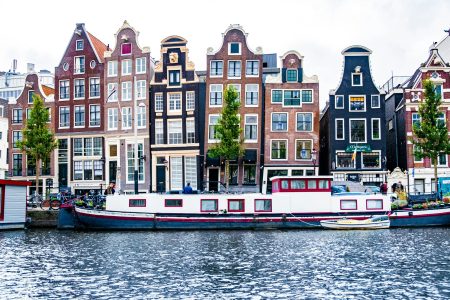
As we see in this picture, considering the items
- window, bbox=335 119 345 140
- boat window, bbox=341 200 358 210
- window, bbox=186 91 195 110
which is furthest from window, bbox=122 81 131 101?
boat window, bbox=341 200 358 210

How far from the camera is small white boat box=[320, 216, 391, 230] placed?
46281 millimetres

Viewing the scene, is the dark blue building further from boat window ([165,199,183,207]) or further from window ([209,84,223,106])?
boat window ([165,199,183,207])

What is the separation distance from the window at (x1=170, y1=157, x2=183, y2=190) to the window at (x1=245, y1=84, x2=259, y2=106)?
A: 9.72 m

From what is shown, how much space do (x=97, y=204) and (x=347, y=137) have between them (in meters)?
27.7

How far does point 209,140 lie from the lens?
64250 mm

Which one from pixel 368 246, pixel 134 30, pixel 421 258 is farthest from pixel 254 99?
pixel 421 258

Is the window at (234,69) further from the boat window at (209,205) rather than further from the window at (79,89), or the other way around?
the boat window at (209,205)

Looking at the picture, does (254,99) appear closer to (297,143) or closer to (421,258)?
(297,143)

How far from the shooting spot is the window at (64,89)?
6962 centimetres

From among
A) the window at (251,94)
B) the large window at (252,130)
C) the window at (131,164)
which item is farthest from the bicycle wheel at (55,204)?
the window at (251,94)

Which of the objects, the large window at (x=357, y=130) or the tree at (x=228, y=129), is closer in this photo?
the tree at (x=228, y=129)

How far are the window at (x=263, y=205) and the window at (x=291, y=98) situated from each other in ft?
60.5

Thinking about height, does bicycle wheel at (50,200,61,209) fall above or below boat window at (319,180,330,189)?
below

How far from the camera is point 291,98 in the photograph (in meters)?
64.1
